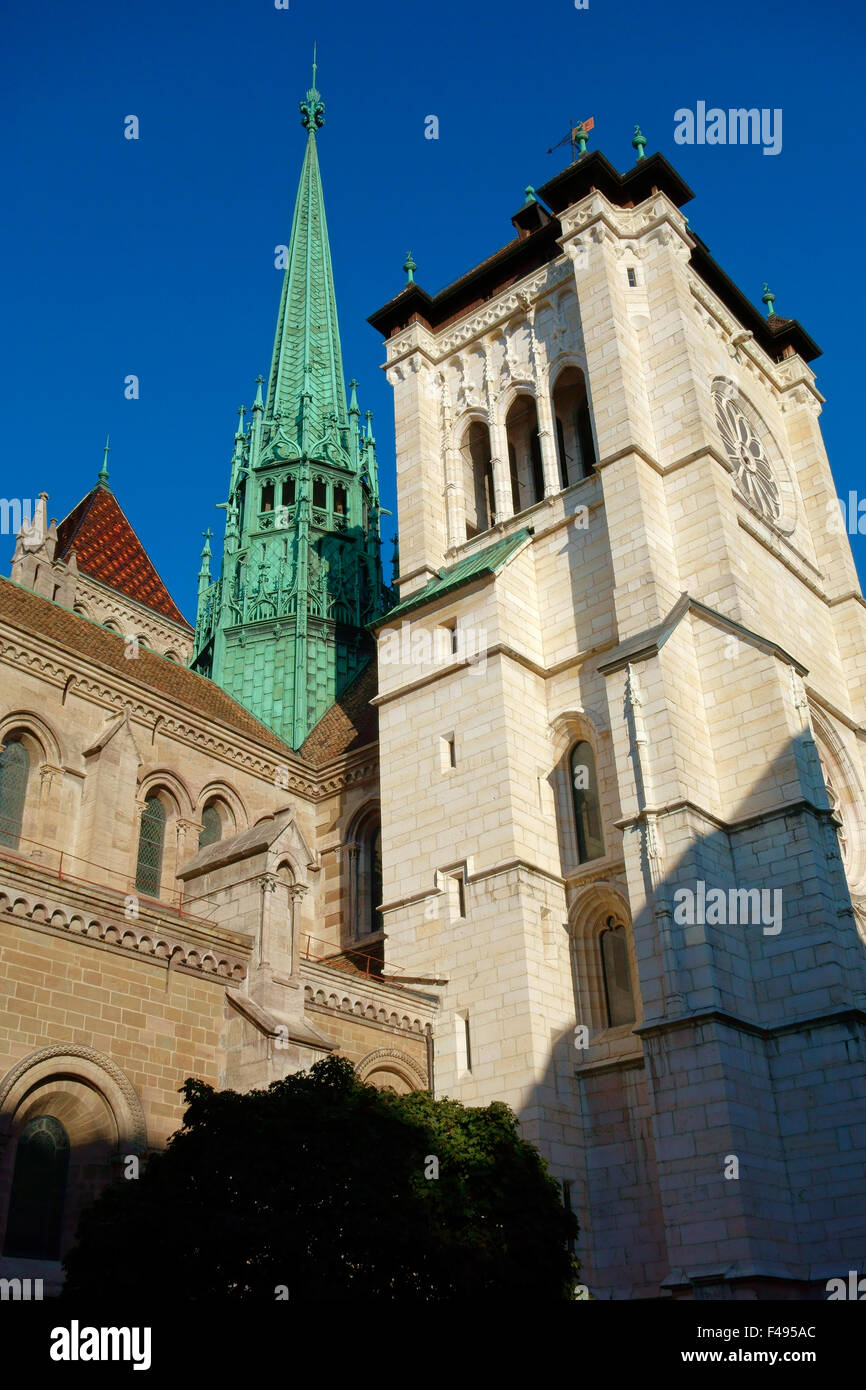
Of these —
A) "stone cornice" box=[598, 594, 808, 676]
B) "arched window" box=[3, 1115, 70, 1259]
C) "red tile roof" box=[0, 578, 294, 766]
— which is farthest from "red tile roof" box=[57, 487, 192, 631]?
"arched window" box=[3, 1115, 70, 1259]

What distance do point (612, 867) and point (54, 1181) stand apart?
38.5 feet

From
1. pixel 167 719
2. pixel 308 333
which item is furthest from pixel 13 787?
pixel 308 333

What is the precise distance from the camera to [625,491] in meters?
27.3

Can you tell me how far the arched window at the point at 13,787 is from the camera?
2411cm

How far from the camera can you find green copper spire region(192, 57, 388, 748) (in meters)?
36.9

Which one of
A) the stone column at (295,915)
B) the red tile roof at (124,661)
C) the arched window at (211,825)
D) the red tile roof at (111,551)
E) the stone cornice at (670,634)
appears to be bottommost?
the stone column at (295,915)

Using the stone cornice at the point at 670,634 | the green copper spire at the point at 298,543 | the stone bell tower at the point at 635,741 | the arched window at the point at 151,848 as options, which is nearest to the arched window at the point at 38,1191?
the stone bell tower at the point at 635,741

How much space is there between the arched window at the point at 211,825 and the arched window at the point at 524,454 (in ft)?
36.0

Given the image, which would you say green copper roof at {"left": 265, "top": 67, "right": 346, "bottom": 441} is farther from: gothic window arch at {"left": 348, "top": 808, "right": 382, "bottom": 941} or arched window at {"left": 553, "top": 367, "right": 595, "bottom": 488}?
gothic window arch at {"left": 348, "top": 808, "right": 382, "bottom": 941}

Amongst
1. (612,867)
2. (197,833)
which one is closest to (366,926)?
(197,833)

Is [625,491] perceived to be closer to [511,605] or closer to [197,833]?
[511,605]

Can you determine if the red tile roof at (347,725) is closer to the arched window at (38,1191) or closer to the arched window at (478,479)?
the arched window at (478,479)

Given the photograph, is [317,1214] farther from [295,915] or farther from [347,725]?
[347,725]

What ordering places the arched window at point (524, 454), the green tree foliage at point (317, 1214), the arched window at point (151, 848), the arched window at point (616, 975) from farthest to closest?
the arched window at point (524, 454) < the arched window at point (151, 848) < the arched window at point (616, 975) < the green tree foliage at point (317, 1214)
